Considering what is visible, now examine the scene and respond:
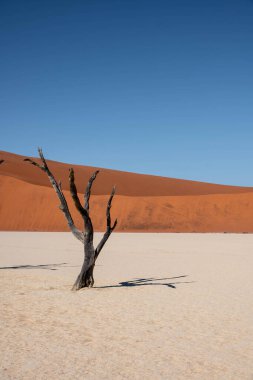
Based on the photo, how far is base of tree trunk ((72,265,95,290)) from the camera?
11.5 meters

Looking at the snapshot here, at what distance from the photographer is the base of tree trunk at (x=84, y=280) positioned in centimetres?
1149

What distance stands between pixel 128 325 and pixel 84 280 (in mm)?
4125

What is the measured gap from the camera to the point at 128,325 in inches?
304

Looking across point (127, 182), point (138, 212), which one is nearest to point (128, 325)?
point (138, 212)

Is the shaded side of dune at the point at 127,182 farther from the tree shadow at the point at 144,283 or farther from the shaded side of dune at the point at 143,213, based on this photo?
the tree shadow at the point at 144,283

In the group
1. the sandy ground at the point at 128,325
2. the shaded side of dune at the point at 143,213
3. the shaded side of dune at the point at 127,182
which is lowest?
the sandy ground at the point at 128,325

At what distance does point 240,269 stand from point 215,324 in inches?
318

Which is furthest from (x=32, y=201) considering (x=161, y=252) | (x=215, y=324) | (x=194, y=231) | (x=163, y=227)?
(x=215, y=324)

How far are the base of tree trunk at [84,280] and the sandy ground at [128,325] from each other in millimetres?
220

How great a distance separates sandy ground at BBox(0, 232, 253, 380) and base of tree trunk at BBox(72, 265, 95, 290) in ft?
0.72

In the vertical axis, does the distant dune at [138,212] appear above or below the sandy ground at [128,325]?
above

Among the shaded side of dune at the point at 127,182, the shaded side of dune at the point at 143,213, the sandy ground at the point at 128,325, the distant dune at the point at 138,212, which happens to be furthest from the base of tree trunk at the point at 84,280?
the shaded side of dune at the point at 127,182

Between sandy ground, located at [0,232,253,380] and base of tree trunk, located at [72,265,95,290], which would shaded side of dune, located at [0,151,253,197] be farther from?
base of tree trunk, located at [72,265,95,290]

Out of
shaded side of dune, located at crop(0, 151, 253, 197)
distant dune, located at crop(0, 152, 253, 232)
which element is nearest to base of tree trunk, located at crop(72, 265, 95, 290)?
distant dune, located at crop(0, 152, 253, 232)
